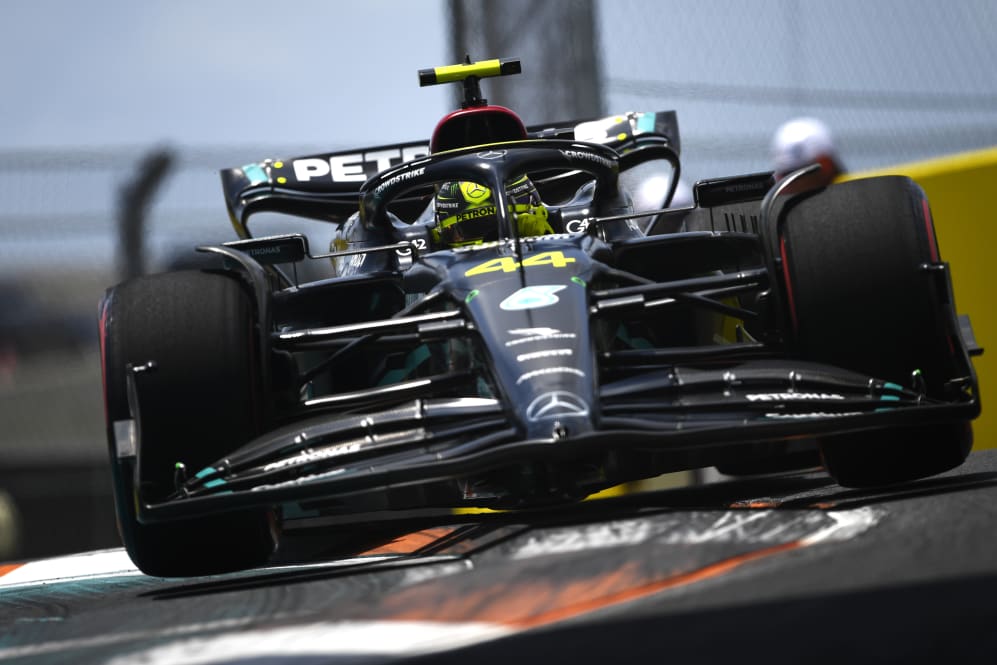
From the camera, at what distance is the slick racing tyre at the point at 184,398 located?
4.00m

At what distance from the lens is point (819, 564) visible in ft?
8.87

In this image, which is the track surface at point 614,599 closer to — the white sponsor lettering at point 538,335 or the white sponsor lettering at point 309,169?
the white sponsor lettering at point 538,335

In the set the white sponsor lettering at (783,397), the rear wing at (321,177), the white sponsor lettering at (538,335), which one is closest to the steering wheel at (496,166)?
the white sponsor lettering at (538,335)

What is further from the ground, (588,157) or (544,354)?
(588,157)

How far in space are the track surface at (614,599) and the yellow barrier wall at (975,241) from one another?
2.52 metres

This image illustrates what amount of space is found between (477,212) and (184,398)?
5.25ft

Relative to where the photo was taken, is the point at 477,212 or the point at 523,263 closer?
the point at 523,263

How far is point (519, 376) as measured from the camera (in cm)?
374

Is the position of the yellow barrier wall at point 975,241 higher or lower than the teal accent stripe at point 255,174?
lower

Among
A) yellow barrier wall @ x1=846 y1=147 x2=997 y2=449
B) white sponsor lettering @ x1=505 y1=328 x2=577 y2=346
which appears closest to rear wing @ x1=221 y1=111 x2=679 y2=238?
yellow barrier wall @ x1=846 y1=147 x2=997 y2=449

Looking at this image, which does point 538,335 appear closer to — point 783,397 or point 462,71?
point 783,397

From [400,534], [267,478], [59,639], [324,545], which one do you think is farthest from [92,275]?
[59,639]

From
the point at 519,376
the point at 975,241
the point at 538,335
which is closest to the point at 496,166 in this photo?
the point at 538,335

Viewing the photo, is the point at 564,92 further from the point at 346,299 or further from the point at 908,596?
the point at 908,596
